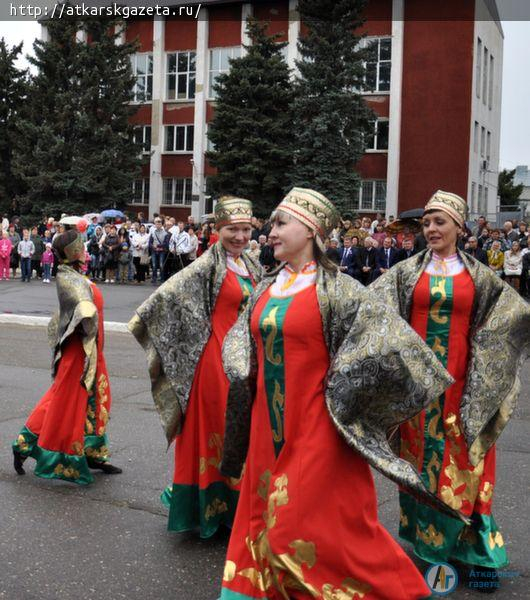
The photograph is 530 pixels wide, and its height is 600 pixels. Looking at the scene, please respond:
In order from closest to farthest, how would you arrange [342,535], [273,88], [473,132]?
[342,535] < [273,88] < [473,132]

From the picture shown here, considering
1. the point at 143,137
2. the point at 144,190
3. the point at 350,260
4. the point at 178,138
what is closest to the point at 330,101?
the point at 178,138

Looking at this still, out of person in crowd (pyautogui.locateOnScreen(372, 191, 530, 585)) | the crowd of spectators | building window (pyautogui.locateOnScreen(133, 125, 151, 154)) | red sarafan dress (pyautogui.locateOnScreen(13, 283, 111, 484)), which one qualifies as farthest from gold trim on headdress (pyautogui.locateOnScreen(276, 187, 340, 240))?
building window (pyautogui.locateOnScreen(133, 125, 151, 154))

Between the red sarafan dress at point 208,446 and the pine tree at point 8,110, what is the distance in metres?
37.5

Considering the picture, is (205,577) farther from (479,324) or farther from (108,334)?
(108,334)

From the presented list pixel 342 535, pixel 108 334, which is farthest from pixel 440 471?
pixel 108 334

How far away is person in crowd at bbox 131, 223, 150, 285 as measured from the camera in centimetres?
2533

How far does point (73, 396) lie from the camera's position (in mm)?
6117

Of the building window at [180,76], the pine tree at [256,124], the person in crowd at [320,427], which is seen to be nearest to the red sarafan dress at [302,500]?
the person in crowd at [320,427]

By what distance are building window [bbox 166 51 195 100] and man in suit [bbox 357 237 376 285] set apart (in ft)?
76.9

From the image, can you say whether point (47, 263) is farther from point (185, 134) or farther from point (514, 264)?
point (185, 134)

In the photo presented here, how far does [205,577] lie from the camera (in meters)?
4.47

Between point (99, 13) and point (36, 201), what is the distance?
8.83m

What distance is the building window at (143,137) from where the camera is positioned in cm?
3984

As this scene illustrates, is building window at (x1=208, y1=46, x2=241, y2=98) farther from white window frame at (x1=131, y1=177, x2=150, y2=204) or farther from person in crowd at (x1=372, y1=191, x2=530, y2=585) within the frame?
person in crowd at (x1=372, y1=191, x2=530, y2=585)
